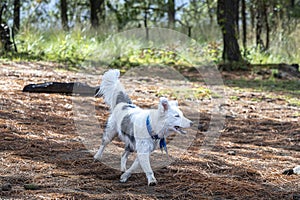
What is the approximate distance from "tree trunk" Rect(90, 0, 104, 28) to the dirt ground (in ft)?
29.5

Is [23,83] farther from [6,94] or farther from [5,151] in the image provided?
[5,151]

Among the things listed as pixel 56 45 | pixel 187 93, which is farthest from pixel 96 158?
pixel 56 45

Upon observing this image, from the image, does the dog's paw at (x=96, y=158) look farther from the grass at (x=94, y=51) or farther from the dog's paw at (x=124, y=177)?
the grass at (x=94, y=51)

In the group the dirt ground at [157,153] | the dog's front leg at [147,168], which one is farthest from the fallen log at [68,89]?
the dog's front leg at [147,168]

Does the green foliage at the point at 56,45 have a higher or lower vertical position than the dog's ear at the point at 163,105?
higher

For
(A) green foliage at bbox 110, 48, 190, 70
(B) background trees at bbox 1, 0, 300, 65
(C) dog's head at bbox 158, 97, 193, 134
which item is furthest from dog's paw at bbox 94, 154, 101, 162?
(B) background trees at bbox 1, 0, 300, 65

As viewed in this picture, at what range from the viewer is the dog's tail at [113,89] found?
15.3 ft

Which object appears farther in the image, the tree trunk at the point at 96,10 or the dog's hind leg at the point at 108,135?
the tree trunk at the point at 96,10

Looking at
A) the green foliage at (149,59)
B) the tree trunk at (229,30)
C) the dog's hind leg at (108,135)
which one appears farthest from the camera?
the tree trunk at (229,30)

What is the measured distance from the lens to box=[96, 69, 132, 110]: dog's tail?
4.68m

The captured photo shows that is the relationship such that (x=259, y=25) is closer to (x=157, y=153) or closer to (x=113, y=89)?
(x=157, y=153)

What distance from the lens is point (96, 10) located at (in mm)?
18000

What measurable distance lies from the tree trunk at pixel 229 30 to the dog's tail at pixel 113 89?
841 cm

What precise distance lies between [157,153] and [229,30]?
8.22 metres
